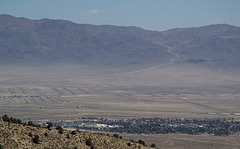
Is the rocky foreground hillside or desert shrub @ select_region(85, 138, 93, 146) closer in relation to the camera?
the rocky foreground hillside

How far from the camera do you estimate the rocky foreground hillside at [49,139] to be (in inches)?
608

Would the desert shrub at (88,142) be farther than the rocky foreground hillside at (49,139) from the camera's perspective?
Yes

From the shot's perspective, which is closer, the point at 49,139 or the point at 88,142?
the point at 49,139

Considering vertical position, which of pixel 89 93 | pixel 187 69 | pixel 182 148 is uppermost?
pixel 187 69

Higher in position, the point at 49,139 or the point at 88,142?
the point at 49,139

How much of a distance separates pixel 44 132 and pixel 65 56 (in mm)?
180466

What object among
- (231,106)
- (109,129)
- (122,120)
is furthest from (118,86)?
(109,129)

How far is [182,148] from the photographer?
44.2 meters

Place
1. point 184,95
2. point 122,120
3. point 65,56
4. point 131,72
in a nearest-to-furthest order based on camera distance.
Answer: point 122,120 < point 184,95 < point 131,72 < point 65,56

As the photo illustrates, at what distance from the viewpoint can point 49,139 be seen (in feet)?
54.4

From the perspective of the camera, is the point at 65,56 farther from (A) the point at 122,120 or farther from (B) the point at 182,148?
(B) the point at 182,148

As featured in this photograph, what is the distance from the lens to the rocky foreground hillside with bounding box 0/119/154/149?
15445mm

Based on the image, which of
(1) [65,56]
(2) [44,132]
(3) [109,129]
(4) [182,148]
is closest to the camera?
(2) [44,132]

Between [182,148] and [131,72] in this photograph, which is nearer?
[182,148]
